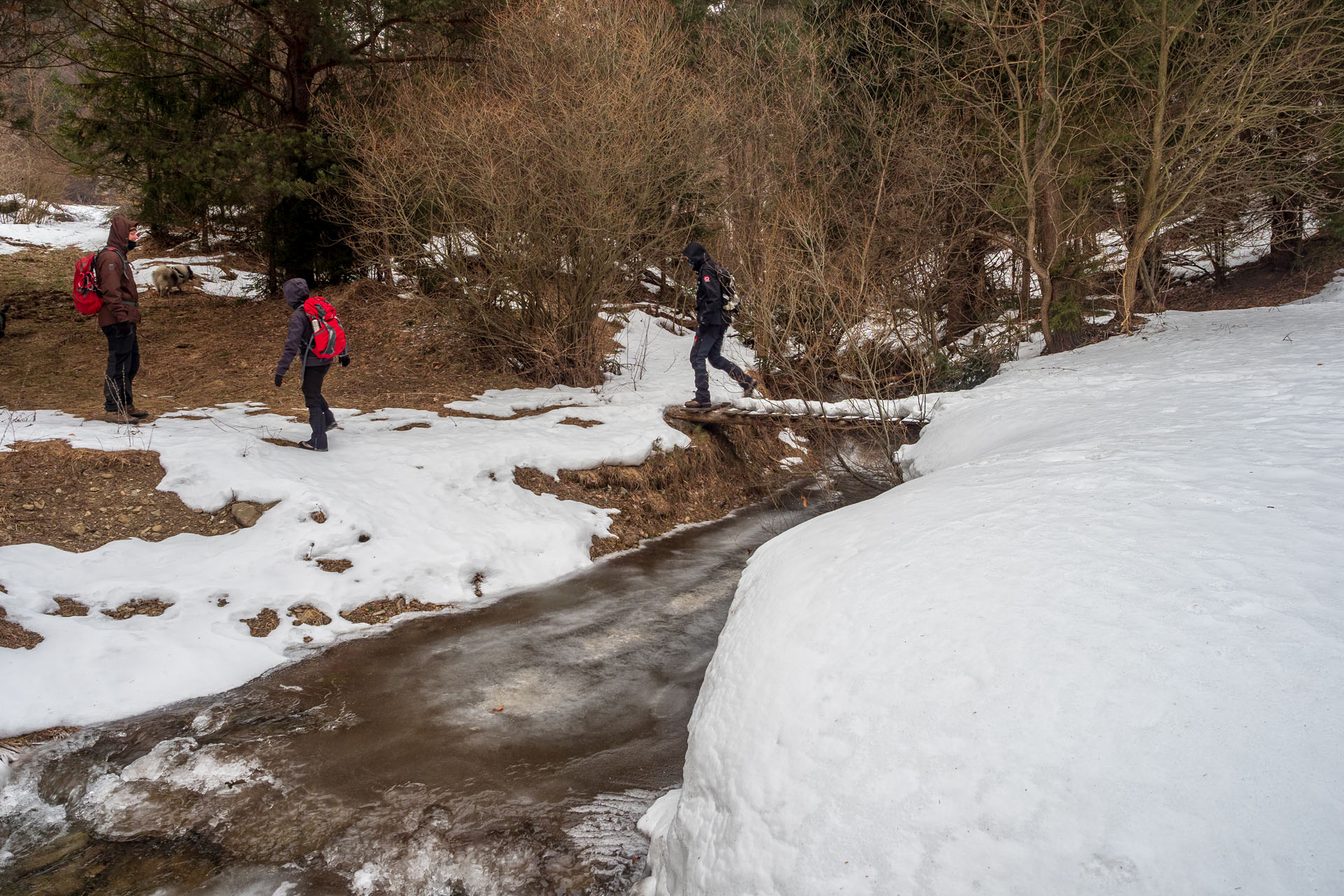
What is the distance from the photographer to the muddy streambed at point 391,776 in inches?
156

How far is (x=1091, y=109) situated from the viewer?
481 inches

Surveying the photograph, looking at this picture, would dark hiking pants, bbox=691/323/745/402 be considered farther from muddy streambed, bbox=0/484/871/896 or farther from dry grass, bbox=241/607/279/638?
dry grass, bbox=241/607/279/638

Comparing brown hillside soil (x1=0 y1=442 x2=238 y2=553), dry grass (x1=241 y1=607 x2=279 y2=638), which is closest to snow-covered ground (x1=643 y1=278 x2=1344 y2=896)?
dry grass (x1=241 y1=607 x2=279 y2=638)

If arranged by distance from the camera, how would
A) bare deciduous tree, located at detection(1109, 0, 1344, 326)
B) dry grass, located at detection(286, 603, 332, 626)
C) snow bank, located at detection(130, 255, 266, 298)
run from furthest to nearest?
snow bank, located at detection(130, 255, 266, 298) → bare deciduous tree, located at detection(1109, 0, 1344, 326) → dry grass, located at detection(286, 603, 332, 626)

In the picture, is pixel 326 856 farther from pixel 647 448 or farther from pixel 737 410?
pixel 737 410

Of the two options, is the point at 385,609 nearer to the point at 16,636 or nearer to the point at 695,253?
the point at 16,636

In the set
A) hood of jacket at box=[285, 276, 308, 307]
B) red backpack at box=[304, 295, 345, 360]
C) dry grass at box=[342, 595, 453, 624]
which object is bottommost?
dry grass at box=[342, 595, 453, 624]

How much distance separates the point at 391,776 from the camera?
4754 millimetres

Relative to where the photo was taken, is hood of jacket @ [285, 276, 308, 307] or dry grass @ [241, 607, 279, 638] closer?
dry grass @ [241, 607, 279, 638]

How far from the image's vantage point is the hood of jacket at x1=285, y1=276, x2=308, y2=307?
7.98 metres

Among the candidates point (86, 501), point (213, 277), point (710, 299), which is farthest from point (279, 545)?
point (213, 277)

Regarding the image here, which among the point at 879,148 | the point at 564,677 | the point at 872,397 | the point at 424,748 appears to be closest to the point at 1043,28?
the point at 879,148

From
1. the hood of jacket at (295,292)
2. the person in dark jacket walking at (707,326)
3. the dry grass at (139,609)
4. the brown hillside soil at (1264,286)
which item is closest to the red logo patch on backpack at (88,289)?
the hood of jacket at (295,292)

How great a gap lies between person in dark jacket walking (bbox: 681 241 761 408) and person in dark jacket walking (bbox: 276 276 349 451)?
451 centimetres
